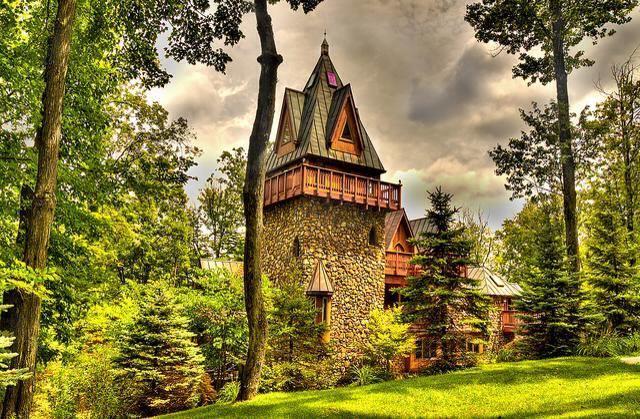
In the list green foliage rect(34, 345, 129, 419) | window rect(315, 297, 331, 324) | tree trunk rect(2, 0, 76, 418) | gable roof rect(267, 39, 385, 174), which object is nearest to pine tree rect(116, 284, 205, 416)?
green foliage rect(34, 345, 129, 419)

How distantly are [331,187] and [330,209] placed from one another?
3.71ft

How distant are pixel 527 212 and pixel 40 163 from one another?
44489 mm

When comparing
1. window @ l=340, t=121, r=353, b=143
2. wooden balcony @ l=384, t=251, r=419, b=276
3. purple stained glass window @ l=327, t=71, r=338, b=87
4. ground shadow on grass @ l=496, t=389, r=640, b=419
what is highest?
purple stained glass window @ l=327, t=71, r=338, b=87

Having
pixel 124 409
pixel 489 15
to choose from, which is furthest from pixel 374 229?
pixel 124 409

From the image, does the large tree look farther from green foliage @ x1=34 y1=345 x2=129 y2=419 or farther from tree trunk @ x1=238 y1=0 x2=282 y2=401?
green foliage @ x1=34 y1=345 x2=129 y2=419

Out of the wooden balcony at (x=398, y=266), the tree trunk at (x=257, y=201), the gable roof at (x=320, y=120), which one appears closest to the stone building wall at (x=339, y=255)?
the wooden balcony at (x=398, y=266)

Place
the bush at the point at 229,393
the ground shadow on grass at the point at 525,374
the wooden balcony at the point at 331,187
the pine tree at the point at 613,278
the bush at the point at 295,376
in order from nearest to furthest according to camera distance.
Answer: the ground shadow on grass at the point at 525,374
the bush at the point at 229,393
the bush at the point at 295,376
the pine tree at the point at 613,278
the wooden balcony at the point at 331,187

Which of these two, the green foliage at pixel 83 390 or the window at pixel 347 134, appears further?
the window at pixel 347 134

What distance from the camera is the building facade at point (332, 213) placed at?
21.5 meters

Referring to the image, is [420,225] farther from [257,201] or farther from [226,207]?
[257,201]

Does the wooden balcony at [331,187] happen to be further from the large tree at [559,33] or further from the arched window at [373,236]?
the large tree at [559,33]

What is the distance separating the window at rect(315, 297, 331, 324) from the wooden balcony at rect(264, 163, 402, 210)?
4784 millimetres

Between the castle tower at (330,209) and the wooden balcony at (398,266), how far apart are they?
0.66 meters

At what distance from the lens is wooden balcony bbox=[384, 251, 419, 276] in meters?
24.5
